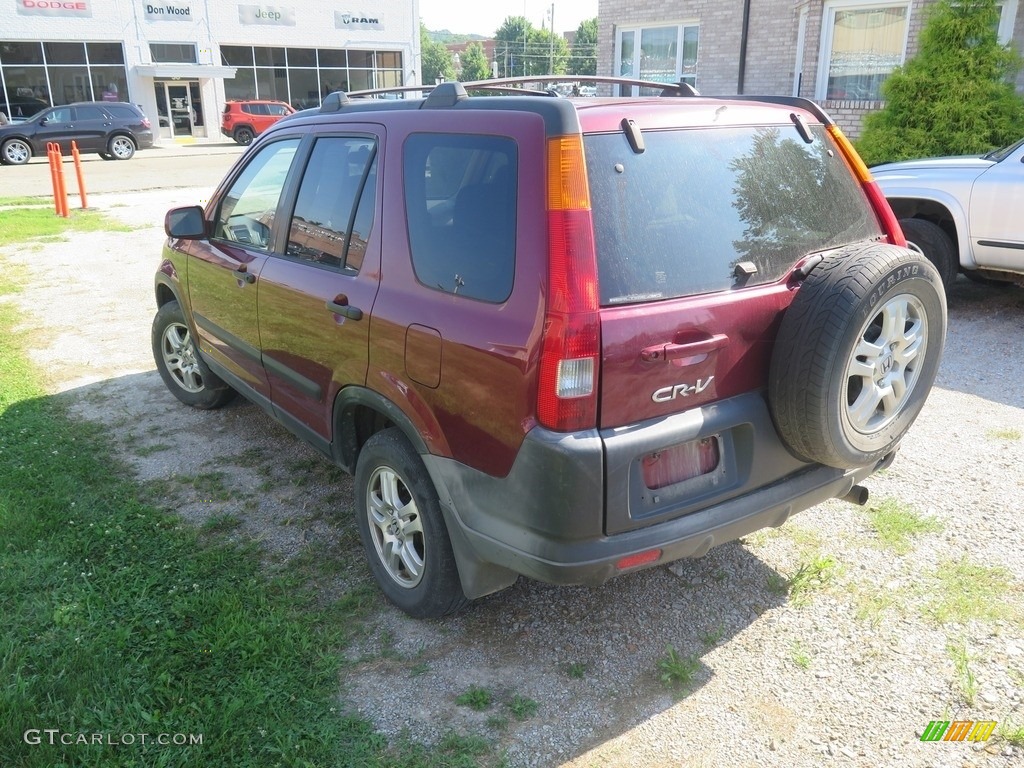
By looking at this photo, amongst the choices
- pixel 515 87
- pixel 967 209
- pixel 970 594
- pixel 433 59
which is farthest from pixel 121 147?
pixel 433 59

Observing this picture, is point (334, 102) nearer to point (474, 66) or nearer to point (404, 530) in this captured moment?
point (404, 530)

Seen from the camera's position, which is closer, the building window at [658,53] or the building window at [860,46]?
the building window at [860,46]

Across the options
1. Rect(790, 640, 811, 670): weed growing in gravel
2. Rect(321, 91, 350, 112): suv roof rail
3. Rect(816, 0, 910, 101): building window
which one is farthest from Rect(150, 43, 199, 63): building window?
Rect(790, 640, 811, 670): weed growing in gravel

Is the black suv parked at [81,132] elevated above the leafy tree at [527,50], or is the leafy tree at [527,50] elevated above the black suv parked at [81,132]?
the leafy tree at [527,50]

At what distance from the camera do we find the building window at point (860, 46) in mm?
13648

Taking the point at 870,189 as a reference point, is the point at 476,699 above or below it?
below

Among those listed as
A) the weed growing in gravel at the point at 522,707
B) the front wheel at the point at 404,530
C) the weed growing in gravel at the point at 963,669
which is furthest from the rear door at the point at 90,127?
the weed growing in gravel at the point at 963,669

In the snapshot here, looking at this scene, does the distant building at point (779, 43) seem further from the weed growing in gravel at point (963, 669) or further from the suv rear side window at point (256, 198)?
the suv rear side window at point (256, 198)

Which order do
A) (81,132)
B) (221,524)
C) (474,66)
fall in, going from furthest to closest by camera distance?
(474,66) < (81,132) < (221,524)

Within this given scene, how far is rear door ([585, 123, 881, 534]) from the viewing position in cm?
255

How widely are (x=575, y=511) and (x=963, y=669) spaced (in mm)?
1586

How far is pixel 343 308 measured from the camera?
329 cm

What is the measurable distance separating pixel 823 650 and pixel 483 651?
4.09ft

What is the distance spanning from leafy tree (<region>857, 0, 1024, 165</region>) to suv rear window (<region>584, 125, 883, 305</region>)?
908 centimetres
